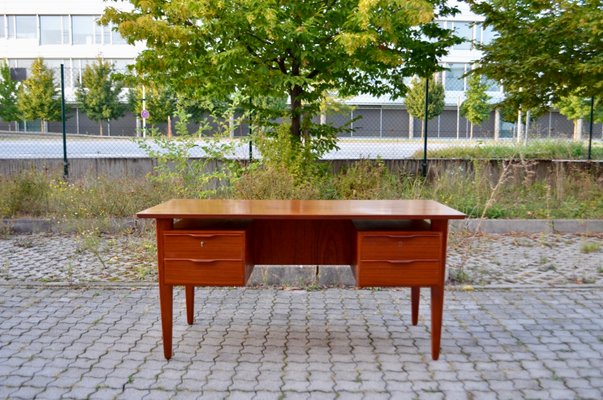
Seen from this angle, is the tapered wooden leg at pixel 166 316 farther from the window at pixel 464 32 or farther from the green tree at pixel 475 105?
the green tree at pixel 475 105

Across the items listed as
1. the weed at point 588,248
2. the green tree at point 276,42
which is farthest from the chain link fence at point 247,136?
the weed at point 588,248

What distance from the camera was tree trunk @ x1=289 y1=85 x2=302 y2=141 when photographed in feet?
30.9

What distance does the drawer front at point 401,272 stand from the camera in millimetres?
3869

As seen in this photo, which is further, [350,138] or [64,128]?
[350,138]

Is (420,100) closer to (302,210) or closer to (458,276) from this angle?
(458,276)

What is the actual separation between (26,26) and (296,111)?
3614 cm

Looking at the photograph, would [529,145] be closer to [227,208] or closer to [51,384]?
[227,208]

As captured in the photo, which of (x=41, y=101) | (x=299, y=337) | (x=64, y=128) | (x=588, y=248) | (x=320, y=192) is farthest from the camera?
(x=41, y=101)

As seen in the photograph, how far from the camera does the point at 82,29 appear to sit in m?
38.3

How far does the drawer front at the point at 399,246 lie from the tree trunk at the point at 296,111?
5.73 meters

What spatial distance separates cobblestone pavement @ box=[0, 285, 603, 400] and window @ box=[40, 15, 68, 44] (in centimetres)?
3733

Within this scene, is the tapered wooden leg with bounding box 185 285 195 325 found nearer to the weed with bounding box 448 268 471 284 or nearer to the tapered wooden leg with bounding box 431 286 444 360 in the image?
the tapered wooden leg with bounding box 431 286 444 360

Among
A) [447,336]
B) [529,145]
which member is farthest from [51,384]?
[529,145]

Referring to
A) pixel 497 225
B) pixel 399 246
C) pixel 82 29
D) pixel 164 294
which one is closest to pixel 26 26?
pixel 82 29
